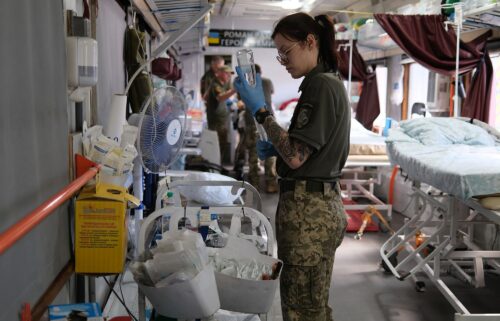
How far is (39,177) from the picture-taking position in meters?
1.52

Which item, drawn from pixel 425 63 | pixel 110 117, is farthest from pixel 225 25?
pixel 110 117

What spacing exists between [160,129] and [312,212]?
0.93 meters

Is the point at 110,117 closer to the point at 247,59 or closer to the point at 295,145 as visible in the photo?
the point at 247,59

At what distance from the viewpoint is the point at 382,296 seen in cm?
351

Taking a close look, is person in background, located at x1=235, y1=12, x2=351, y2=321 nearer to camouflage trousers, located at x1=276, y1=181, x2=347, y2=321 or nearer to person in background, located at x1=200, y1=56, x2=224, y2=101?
camouflage trousers, located at x1=276, y1=181, x2=347, y2=321

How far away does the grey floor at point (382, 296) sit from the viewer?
125 inches

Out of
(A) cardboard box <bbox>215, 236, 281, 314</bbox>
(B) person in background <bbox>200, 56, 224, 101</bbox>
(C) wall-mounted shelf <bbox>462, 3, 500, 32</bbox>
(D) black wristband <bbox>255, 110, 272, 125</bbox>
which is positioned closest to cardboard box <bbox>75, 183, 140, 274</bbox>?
(A) cardboard box <bbox>215, 236, 281, 314</bbox>

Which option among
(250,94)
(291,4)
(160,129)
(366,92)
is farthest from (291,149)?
(291,4)

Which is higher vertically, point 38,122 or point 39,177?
point 38,122

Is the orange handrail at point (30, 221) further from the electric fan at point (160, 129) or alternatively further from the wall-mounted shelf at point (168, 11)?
the wall-mounted shelf at point (168, 11)

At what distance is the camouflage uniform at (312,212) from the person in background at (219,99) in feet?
17.4

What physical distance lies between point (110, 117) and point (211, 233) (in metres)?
0.74

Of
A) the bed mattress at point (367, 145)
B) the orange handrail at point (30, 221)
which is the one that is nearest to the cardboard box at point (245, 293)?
the orange handrail at point (30, 221)

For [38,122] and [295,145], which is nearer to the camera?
[38,122]
